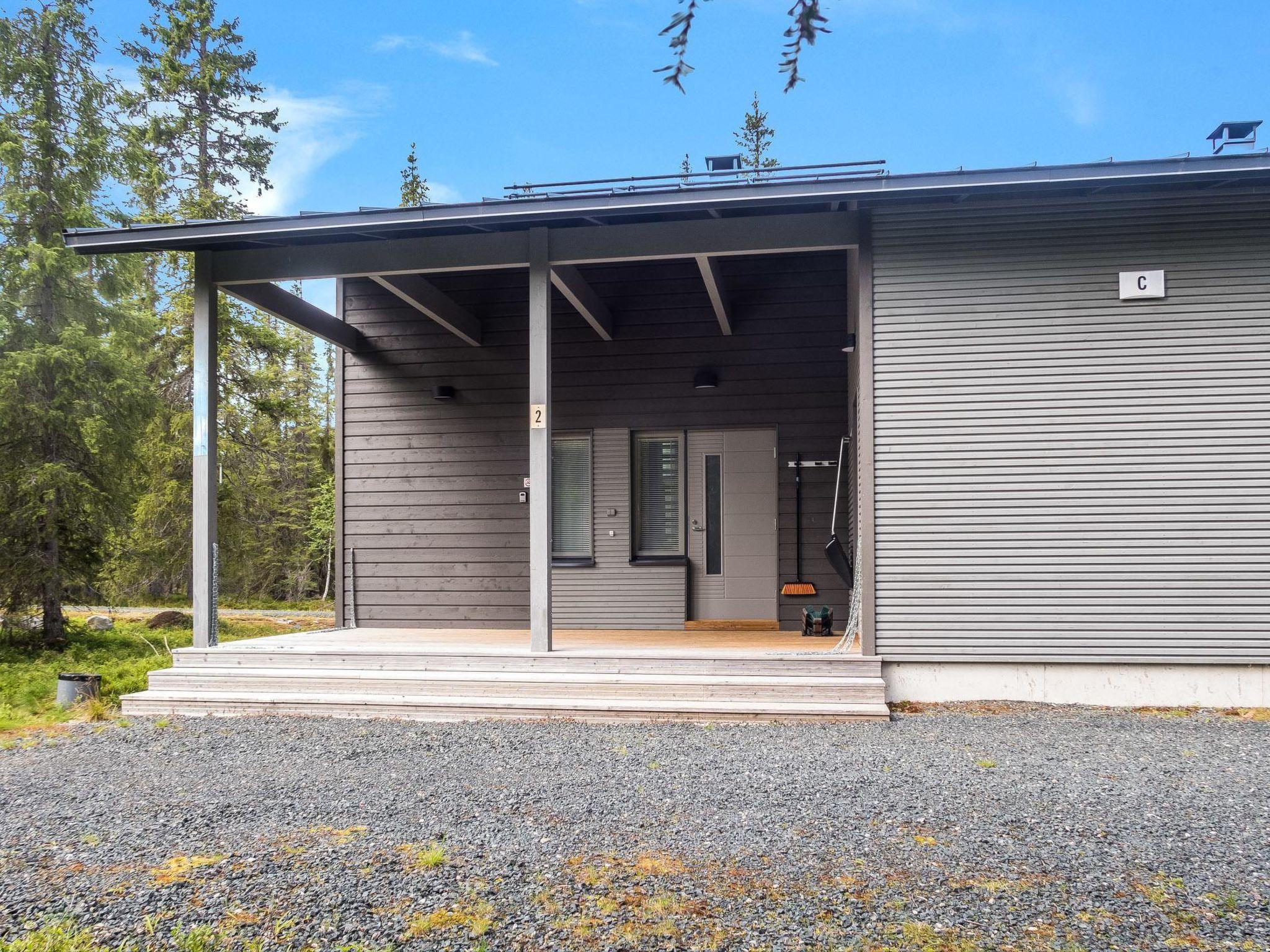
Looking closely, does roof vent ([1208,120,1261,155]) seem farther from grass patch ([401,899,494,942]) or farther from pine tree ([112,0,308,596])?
pine tree ([112,0,308,596])

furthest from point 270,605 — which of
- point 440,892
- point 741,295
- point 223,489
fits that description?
point 440,892

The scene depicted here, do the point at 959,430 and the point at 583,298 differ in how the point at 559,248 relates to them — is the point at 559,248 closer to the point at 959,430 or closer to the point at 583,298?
the point at 583,298

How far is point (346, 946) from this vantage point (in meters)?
2.61

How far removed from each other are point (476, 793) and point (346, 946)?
5.20ft

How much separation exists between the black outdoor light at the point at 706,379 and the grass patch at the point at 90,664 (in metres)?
4.63

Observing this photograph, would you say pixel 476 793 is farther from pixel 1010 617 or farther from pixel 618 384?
pixel 618 384

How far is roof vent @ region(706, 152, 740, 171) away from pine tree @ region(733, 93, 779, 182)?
17472mm

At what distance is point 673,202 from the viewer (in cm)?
570

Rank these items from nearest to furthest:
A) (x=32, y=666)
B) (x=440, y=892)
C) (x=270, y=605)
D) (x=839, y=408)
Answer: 1. (x=440, y=892)
2. (x=839, y=408)
3. (x=32, y=666)
4. (x=270, y=605)

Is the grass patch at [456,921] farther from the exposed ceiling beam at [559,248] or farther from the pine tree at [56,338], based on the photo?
the pine tree at [56,338]

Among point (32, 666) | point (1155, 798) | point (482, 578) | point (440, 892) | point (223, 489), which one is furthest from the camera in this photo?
point (223, 489)

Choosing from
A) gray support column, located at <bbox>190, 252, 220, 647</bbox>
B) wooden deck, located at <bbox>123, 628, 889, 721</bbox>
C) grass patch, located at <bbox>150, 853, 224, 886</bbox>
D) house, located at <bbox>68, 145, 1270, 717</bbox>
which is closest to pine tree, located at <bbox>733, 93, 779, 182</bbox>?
house, located at <bbox>68, 145, 1270, 717</bbox>

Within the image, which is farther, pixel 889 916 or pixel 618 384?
pixel 618 384

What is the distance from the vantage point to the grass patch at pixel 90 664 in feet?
22.0
